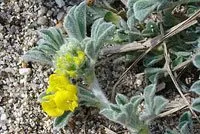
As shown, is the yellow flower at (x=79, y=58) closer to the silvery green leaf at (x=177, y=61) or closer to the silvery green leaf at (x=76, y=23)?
the silvery green leaf at (x=76, y=23)

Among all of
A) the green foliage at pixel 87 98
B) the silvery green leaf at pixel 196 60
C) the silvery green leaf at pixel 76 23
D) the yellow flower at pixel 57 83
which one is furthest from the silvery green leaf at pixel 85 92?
the silvery green leaf at pixel 196 60

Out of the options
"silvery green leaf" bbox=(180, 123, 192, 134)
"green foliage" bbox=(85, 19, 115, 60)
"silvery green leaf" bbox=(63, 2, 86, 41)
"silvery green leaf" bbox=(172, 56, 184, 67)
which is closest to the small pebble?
"silvery green leaf" bbox=(63, 2, 86, 41)

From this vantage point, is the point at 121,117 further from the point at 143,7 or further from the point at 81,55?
the point at 143,7

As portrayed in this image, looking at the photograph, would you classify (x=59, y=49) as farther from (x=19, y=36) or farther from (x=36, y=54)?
(x=19, y=36)

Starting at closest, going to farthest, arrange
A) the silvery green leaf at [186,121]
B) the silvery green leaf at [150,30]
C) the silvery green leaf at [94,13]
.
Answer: the silvery green leaf at [186,121], the silvery green leaf at [150,30], the silvery green leaf at [94,13]

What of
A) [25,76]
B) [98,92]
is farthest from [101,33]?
[25,76]

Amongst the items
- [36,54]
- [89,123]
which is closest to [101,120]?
[89,123]
